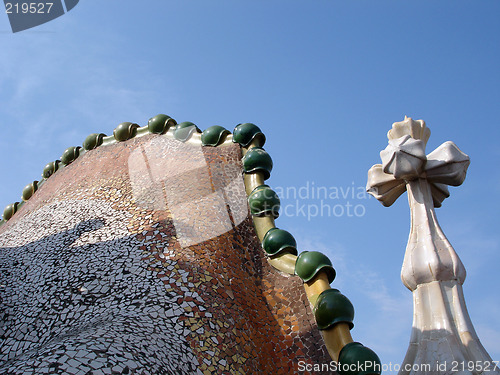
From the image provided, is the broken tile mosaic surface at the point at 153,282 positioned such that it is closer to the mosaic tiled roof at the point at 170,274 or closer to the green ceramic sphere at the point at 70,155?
the mosaic tiled roof at the point at 170,274

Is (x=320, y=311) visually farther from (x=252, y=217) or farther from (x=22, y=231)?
(x=22, y=231)

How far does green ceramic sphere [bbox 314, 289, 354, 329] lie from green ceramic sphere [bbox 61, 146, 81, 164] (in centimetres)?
385

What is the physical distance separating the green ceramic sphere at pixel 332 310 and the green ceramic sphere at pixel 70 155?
152 inches

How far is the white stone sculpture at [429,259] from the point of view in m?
4.22

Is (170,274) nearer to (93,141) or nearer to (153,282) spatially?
(153,282)

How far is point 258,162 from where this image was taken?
567 centimetres

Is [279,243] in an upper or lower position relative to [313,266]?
upper

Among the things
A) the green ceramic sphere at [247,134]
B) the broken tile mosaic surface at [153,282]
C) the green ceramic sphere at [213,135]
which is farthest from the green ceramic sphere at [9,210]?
the green ceramic sphere at [247,134]

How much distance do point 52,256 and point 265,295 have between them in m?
1.90

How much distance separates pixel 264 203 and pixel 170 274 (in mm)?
1225

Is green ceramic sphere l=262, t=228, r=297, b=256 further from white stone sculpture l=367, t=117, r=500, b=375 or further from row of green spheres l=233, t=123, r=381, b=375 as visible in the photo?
white stone sculpture l=367, t=117, r=500, b=375

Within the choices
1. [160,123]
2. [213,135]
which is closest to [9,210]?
[160,123]

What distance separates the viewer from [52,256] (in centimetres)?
513

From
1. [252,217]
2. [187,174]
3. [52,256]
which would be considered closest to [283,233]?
[252,217]
